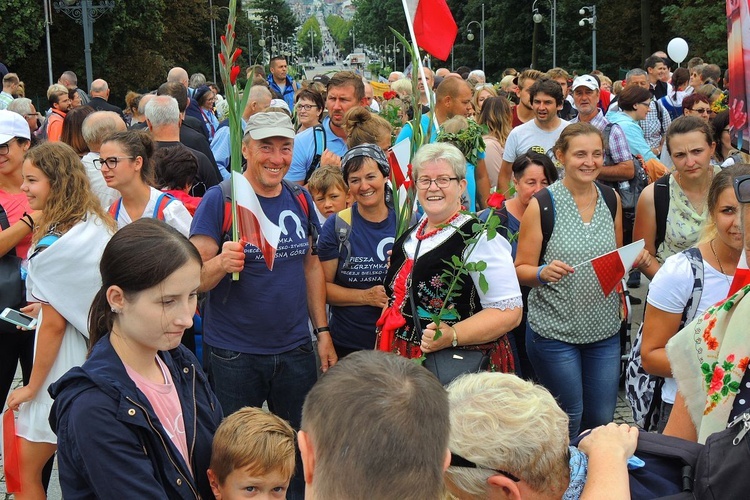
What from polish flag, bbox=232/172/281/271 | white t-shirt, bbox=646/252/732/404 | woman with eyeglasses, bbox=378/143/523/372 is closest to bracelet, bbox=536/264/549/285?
woman with eyeglasses, bbox=378/143/523/372

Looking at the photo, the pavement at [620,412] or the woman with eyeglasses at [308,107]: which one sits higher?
the woman with eyeglasses at [308,107]

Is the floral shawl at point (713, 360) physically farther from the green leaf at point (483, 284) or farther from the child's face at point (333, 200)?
the child's face at point (333, 200)

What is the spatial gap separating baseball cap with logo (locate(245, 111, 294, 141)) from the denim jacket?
188 cm

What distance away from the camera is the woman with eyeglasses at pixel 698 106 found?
8.56 metres

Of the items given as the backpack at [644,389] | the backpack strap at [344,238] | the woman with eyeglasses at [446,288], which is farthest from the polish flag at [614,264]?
the backpack strap at [344,238]

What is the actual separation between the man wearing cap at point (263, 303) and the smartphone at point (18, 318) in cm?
83

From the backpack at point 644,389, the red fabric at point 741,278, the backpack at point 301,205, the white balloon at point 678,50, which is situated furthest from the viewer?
the white balloon at point 678,50

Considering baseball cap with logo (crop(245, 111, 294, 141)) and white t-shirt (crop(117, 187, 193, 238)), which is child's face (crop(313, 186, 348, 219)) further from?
baseball cap with logo (crop(245, 111, 294, 141))

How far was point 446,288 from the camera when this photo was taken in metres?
3.88

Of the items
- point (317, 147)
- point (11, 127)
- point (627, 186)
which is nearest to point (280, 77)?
point (317, 147)

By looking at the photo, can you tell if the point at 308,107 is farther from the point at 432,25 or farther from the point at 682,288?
the point at 682,288

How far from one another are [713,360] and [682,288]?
1026mm

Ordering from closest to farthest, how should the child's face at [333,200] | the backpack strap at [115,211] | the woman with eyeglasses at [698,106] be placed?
1. the backpack strap at [115,211]
2. the child's face at [333,200]
3. the woman with eyeglasses at [698,106]

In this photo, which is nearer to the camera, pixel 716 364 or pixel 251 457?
pixel 716 364
